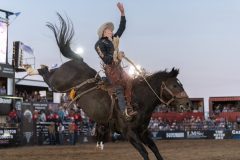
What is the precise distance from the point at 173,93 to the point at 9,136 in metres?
13.4

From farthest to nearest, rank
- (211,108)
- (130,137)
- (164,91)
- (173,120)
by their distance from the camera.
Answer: (211,108) → (173,120) → (164,91) → (130,137)

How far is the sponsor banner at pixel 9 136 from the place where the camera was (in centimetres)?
1946

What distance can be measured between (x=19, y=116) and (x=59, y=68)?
1289cm

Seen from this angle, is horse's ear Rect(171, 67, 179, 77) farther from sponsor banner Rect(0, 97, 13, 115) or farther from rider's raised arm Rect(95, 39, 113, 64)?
sponsor banner Rect(0, 97, 13, 115)

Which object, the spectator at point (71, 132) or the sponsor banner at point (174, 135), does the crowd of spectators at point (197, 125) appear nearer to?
the sponsor banner at point (174, 135)

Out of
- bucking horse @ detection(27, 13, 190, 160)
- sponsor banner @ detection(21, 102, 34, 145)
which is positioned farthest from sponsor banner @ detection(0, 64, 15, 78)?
bucking horse @ detection(27, 13, 190, 160)

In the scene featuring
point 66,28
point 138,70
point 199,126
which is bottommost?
point 199,126

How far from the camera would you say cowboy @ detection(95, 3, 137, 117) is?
7988 mm

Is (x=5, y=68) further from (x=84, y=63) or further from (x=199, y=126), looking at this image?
(x=84, y=63)

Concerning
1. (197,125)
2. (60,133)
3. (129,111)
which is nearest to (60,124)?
(60,133)

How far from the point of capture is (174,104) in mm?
8195

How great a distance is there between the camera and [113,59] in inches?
319

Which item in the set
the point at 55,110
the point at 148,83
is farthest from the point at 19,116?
the point at 148,83

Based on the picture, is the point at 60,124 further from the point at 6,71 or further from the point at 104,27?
the point at 104,27
